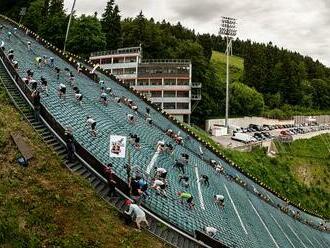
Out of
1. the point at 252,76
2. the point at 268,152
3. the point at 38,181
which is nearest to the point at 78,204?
the point at 38,181

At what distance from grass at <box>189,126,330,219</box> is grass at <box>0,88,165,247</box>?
134 feet

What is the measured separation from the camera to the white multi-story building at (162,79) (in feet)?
273

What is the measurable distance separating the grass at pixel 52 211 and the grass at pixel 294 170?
40802 millimetres

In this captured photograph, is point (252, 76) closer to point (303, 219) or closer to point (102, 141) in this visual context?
point (303, 219)

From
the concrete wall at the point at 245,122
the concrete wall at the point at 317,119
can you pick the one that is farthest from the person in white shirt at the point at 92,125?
the concrete wall at the point at 317,119

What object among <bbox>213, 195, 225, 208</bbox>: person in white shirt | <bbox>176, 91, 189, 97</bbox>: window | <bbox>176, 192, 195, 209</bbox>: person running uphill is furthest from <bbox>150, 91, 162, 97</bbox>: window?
<bbox>176, 192, 195, 209</bbox>: person running uphill

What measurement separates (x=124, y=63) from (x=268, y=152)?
29.1 m

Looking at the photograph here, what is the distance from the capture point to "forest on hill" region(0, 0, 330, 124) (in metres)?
83.8

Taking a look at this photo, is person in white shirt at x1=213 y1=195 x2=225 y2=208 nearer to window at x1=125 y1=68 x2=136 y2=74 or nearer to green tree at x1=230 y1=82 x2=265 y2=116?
window at x1=125 y1=68 x2=136 y2=74

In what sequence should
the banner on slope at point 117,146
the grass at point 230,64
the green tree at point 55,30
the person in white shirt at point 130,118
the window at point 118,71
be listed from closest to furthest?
the banner on slope at point 117,146 → the person in white shirt at point 130,118 → the green tree at point 55,30 → the window at point 118,71 → the grass at point 230,64

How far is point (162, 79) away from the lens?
8456cm

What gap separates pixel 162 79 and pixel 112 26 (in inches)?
Result: 589

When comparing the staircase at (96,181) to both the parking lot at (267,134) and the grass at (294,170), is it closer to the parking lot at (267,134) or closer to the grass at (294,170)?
the grass at (294,170)

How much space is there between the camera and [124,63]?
86.6 m
